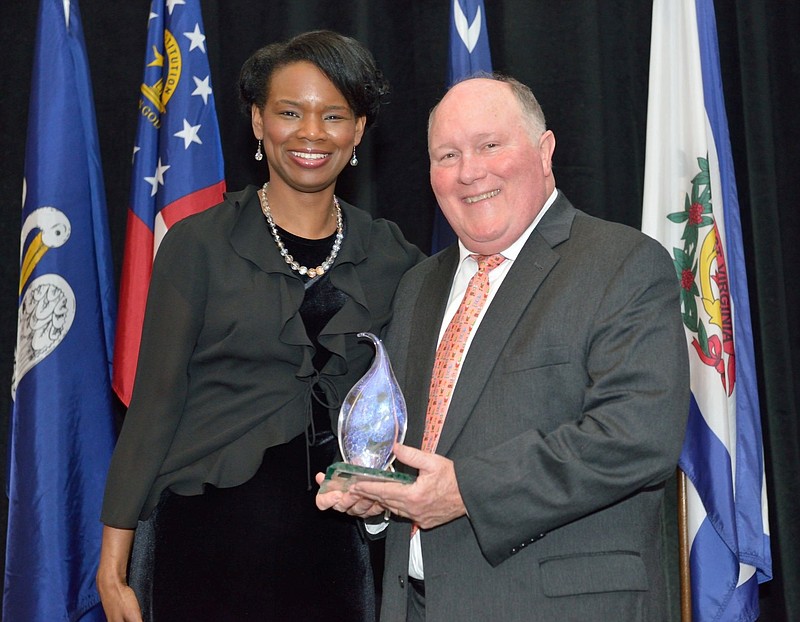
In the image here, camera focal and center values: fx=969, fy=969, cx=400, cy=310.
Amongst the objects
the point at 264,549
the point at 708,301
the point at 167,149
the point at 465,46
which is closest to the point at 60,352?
the point at 167,149

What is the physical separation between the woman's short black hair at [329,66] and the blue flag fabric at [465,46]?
40.6 inches

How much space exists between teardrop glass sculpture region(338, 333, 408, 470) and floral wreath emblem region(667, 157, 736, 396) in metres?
1.69

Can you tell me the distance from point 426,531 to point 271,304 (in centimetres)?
69

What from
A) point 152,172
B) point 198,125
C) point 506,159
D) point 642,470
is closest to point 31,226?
point 152,172

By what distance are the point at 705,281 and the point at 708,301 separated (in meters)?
0.07

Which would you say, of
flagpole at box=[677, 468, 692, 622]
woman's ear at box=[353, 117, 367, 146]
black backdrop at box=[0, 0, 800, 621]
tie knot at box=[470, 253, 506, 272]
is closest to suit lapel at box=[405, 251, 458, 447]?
tie knot at box=[470, 253, 506, 272]

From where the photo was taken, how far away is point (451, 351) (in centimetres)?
195

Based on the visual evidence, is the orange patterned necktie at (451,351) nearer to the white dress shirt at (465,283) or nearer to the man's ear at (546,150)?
the white dress shirt at (465,283)

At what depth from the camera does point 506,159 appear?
2012 mm

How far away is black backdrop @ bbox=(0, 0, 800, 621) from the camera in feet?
12.3

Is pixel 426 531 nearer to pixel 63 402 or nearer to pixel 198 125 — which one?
pixel 63 402

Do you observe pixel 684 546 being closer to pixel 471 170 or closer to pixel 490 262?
pixel 490 262

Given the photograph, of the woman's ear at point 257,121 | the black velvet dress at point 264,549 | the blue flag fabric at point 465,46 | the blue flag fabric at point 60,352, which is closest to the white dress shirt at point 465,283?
the black velvet dress at point 264,549

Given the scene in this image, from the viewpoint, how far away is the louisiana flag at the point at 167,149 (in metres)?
3.32
